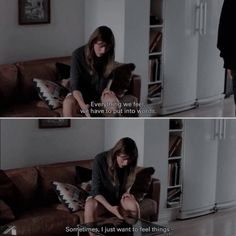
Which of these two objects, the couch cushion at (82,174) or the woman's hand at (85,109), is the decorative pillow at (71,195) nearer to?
the couch cushion at (82,174)

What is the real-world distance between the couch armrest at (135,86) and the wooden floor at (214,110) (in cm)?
15

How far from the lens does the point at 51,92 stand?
5.22 ft

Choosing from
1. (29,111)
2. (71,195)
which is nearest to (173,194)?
(71,195)

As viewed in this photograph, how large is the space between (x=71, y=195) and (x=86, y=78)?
367 millimetres

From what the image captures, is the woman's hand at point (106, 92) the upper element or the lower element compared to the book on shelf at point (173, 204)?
upper

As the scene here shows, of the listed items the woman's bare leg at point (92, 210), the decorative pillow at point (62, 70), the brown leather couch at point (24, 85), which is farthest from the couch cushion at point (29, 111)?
the woman's bare leg at point (92, 210)

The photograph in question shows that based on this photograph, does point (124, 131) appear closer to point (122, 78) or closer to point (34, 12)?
point (122, 78)

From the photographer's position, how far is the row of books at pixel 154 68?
1623 millimetres

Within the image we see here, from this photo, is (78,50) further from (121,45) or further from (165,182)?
(165,182)

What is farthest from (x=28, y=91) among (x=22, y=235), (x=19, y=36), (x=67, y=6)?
(x=22, y=235)

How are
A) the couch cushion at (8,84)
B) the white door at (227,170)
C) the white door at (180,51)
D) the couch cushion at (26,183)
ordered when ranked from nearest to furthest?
1. the couch cushion at (8,84)
2. the white door at (180,51)
3. the couch cushion at (26,183)
4. the white door at (227,170)

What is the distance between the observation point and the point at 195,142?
1822mm

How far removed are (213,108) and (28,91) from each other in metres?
0.55

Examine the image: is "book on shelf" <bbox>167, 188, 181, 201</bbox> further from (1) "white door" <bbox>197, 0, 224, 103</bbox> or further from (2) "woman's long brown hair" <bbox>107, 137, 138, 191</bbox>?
(1) "white door" <bbox>197, 0, 224, 103</bbox>
